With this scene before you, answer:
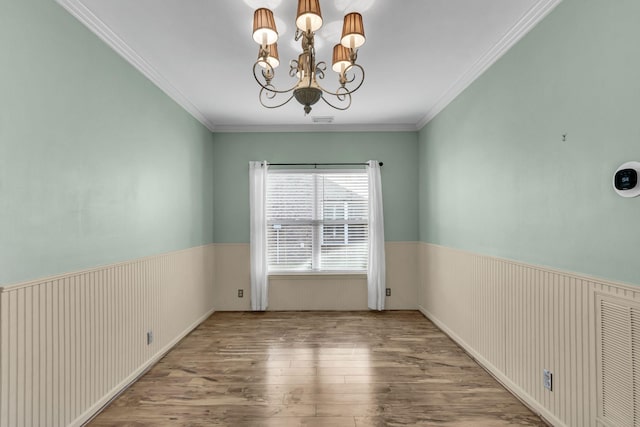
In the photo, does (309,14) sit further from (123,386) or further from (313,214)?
(313,214)

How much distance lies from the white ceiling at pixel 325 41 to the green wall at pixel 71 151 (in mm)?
235

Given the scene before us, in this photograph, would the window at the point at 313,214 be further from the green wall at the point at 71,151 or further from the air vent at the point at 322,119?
the green wall at the point at 71,151

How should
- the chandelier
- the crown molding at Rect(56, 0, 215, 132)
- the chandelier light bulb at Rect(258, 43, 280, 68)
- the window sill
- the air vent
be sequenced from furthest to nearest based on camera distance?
the window sill, the air vent, the crown molding at Rect(56, 0, 215, 132), the chandelier light bulb at Rect(258, 43, 280, 68), the chandelier

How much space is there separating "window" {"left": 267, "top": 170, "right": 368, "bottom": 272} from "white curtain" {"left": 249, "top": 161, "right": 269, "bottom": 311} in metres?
0.13

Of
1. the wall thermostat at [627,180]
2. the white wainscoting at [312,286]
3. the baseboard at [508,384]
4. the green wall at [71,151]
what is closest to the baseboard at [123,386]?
the green wall at [71,151]

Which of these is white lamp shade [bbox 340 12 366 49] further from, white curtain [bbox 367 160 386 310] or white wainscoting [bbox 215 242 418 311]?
white wainscoting [bbox 215 242 418 311]

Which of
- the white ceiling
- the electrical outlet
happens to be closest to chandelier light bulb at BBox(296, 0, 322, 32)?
the white ceiling

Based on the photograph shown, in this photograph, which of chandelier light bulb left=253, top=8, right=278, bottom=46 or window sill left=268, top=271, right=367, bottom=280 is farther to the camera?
window sill left=268, top=271, right=367, bottom=280

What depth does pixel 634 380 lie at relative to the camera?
1.70 metres

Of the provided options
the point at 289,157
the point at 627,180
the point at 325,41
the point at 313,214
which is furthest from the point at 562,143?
the point at 289,157

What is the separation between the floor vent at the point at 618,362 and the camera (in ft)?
5.55

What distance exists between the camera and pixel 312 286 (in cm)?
513

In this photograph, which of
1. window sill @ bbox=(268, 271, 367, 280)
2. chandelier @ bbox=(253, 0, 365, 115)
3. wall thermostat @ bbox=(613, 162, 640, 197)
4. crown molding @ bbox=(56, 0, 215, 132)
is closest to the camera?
wall thermostat @ bbox=(613, 162, 640, 197)

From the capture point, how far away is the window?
202 inches
